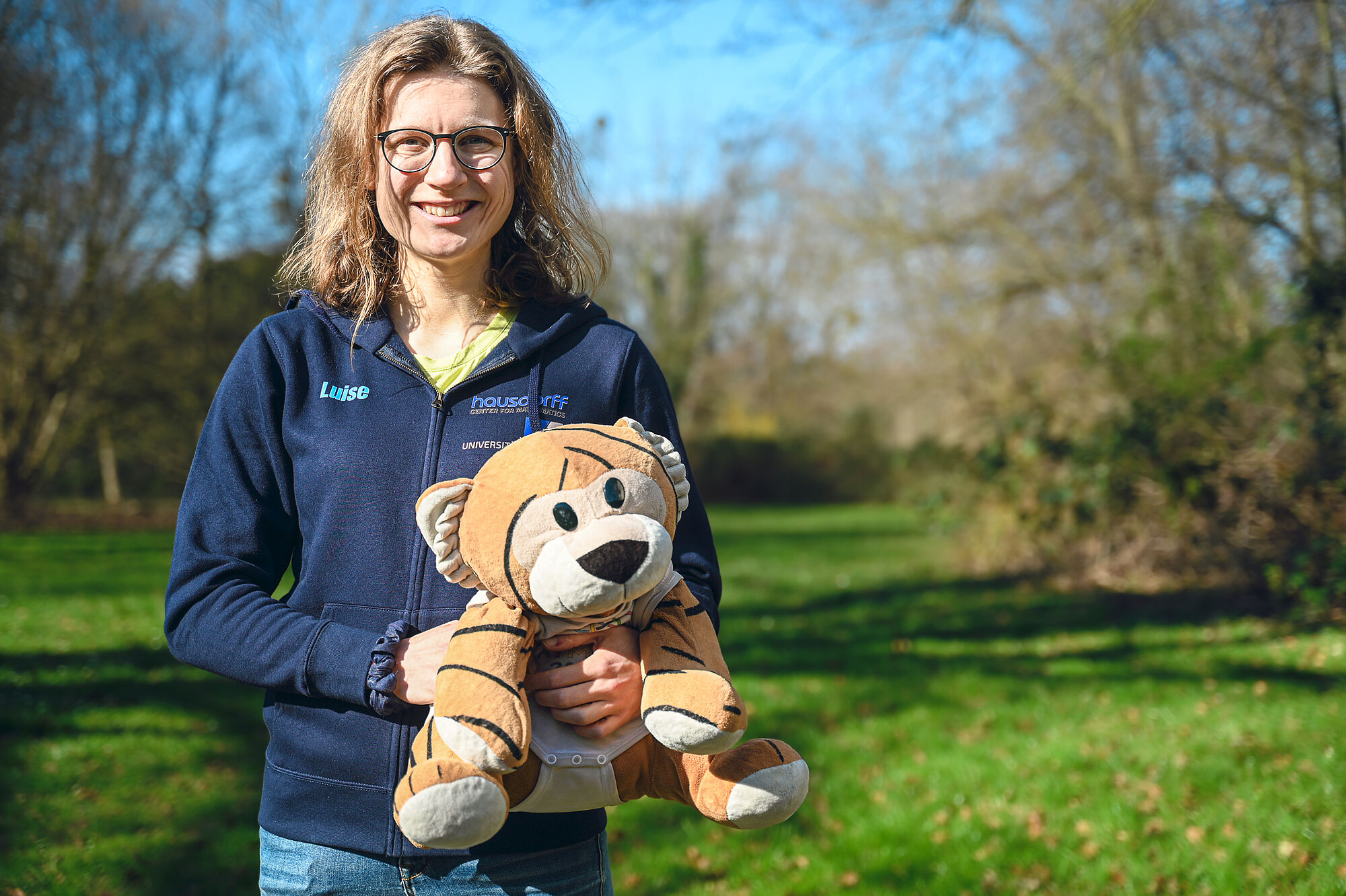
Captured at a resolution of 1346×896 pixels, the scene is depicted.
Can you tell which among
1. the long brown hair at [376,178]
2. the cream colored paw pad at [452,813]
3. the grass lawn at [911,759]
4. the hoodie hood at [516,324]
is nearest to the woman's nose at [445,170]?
the long brown hair at [376,178]

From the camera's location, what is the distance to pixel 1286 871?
3852 mm

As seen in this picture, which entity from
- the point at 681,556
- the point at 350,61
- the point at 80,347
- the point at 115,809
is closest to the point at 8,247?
the point at 80,347

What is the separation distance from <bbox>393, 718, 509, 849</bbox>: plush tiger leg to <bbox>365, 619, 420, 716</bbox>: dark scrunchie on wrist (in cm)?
19

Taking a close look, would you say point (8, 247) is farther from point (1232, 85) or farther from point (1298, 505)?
point (1298, 505)

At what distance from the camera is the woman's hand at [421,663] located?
147 cm

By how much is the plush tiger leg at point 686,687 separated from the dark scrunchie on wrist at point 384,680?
1.34ft

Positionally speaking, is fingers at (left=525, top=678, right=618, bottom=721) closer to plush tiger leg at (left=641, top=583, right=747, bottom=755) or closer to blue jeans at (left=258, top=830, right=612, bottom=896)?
plush tiger leg at (left=641, top=583, right=747, bottom=755)

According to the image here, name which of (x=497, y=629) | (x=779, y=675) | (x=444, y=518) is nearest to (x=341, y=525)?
(x=444, y=518)

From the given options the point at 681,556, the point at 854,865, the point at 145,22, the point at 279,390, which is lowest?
the point at 854,865

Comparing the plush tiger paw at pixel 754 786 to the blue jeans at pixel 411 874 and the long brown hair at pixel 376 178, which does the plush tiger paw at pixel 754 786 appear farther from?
the long brown hair at pixel 376 178

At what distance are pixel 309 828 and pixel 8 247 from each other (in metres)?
10.9

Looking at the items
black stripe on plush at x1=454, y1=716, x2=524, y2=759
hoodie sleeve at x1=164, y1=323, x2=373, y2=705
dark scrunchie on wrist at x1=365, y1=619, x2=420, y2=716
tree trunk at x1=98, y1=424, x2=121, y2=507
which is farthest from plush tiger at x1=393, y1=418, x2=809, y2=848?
tree trunk at x1=98, y1=424, x2=121, y2=507

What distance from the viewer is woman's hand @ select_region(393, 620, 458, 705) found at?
1472 mm

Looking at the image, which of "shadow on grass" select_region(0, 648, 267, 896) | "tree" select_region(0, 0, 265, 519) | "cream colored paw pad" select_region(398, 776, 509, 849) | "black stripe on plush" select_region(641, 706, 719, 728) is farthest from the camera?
"tree" select_region(0, 0, 265, 519)
